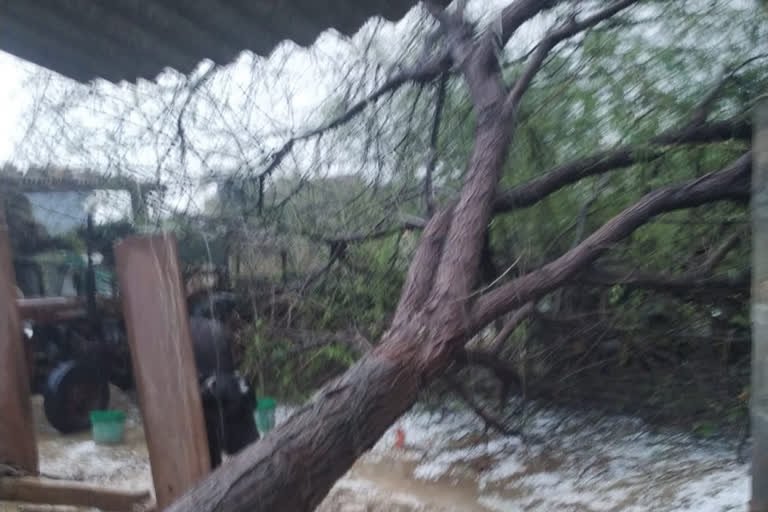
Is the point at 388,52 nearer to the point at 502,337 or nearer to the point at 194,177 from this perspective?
the point at 194,177

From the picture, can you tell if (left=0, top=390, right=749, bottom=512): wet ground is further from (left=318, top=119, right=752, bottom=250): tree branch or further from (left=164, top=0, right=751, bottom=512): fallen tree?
(left=318, top=119, right=752, bottom=250): tree branch

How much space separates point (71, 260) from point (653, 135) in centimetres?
524

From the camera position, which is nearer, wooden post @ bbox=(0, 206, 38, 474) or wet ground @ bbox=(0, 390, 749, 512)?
wooden post @ bbox=(0, 206, 38, 474)

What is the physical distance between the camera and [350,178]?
180 inches

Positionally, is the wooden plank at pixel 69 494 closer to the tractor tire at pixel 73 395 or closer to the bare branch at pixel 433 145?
the bare branch at pixel 433 145

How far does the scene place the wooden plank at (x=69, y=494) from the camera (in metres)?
3.31

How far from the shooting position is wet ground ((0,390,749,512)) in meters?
4.40

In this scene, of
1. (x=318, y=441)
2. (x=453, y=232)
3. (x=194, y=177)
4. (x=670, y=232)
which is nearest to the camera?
(x=318, y=441)

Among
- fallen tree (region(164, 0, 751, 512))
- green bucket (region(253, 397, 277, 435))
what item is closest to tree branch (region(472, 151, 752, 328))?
fallen tree (region(164, 0, 751, 512))

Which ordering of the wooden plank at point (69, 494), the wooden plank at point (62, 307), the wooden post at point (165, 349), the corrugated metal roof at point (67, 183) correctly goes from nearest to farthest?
1. the wooden post at point (165, 349)
2. the wooden plank at point (69, 494)
3. the corrugated metal roof at point (67, 183)
4. the wooden plank at point (62, 307)

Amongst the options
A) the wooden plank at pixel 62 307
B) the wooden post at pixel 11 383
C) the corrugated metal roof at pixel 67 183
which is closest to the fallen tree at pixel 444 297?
the wooden post at pixel 11 383

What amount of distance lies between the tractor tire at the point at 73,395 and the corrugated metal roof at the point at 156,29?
3.95 meters

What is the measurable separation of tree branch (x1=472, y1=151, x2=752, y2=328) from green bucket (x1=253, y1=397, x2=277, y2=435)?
216 centimetres

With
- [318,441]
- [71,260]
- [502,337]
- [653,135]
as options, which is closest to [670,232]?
[653,135]
